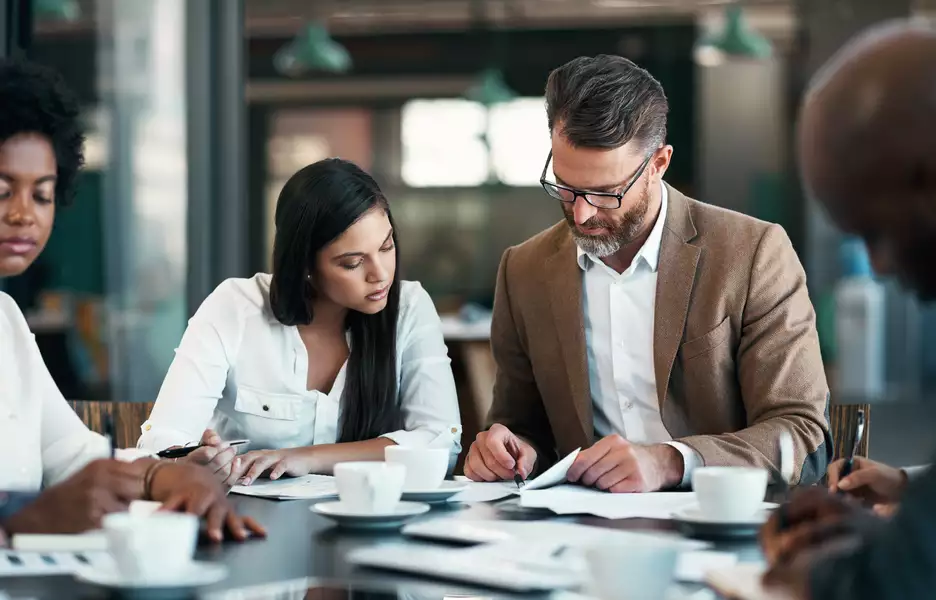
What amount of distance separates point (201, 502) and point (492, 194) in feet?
28.4

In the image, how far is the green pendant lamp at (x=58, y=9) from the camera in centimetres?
416

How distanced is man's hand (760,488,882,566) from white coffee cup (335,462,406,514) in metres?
0.53

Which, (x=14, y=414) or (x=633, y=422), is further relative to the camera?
(x=633, y=422)

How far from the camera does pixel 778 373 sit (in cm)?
217

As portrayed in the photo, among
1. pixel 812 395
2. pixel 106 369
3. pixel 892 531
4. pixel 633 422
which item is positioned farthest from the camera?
pixel 106 369

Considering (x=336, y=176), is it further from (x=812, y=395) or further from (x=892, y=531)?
(x=892, y=531)

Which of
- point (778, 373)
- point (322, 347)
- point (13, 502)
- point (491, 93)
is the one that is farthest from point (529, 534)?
point (491, 93)

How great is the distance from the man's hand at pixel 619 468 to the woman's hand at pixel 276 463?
1.64ft

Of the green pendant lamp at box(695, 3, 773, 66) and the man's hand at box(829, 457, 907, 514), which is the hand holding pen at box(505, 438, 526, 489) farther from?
the green pendant lamp at box(695, 3, 773, 66)

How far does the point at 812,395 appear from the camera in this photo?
7.10ft

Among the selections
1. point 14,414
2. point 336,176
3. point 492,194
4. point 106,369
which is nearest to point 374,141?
point 492,194

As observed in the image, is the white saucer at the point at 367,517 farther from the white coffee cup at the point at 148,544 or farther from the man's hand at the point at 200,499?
the white coffee cup at the point at 148,544

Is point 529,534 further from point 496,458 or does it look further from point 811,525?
point 496,458

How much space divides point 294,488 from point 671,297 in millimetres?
887
